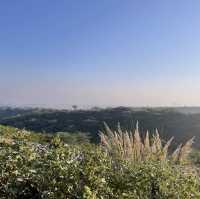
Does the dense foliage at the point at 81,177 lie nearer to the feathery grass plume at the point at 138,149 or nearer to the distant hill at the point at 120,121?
the feathery grass plume at the point at 138,149

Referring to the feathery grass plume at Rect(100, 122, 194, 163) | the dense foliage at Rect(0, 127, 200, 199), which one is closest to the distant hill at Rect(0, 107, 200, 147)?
the feathery grass plume at Rect(100, 122, 194, 163)

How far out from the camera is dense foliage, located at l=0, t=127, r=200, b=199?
6418 millimetres

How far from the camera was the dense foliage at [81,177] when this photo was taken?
642 centimetres

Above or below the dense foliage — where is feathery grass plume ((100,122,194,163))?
above

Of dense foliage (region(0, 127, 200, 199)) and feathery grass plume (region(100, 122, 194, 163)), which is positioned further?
feathery grass plume (region(100, 122, 194, 163))

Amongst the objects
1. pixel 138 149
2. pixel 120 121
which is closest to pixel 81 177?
pixel 138 149

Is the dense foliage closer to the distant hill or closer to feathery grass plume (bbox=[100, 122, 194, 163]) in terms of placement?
feathery grass plume (bbox=[100, 122, 194, 163])

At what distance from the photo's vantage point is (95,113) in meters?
189

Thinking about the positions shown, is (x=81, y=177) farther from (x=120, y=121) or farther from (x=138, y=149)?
(x=120, y=121)

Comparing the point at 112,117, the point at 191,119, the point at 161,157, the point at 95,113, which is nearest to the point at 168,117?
the point at 191,119

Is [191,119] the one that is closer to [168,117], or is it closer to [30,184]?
[168,117]

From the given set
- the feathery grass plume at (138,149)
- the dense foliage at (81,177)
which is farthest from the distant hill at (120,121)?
the dense foliage at (81,177)

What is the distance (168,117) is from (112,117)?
843 inches

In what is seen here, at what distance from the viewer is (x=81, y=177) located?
660 cm
